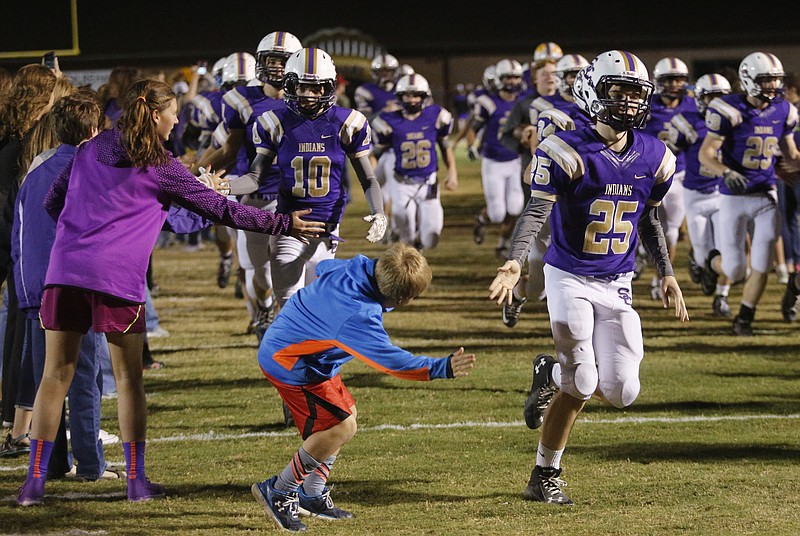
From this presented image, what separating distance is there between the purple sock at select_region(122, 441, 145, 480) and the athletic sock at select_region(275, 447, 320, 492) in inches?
26.5

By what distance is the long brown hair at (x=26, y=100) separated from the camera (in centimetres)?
551

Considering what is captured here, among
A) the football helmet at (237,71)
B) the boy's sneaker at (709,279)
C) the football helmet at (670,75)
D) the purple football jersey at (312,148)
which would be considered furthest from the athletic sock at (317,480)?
the football helmet at (670,75)

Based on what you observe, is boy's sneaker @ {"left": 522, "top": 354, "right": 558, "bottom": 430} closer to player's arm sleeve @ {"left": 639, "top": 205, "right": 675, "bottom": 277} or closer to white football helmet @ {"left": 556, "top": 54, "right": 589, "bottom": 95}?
player's arm sleeve @ {"left": 639, "top": 205, "right": 675, "bottom": 277}

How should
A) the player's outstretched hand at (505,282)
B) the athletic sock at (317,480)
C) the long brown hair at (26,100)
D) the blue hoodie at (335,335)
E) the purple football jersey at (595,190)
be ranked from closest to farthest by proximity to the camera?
the blue hoodie at (335,335)
the player's outstretched hand at (505,282)
the athletic sock at (317,480)
the purple football jersey at (595,190)
the long brown hair at (26,100)

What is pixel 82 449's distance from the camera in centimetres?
530

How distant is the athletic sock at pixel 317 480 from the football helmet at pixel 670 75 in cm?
667

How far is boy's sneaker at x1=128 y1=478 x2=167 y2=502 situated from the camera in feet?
16.4

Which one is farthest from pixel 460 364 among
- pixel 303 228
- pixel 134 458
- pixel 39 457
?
pixel 39 457

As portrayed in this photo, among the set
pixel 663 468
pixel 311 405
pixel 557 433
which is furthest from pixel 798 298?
pixel 311 405

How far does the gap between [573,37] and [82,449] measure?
20196 mm

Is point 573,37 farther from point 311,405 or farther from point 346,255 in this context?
point 311,405

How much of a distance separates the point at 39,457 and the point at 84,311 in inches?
23.8

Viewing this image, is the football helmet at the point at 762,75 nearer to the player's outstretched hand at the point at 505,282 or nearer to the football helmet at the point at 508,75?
the player's outstretched hand at the point at 505,282

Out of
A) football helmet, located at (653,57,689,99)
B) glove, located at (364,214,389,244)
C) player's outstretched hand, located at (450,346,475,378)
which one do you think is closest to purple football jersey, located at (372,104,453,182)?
football helmet, located at (653,57,689,99)
